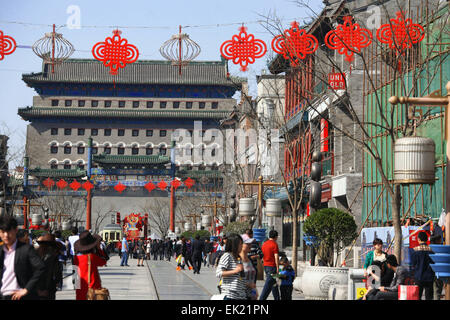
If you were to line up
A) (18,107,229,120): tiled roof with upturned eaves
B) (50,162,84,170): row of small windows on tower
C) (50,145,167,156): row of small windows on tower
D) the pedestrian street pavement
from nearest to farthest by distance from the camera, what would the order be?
the pedestrian street pavement, (18,107,229,120): tiled roof with upturned eaves, (50,162,84,170): row of small windows on tower, (50,145,167,156): row of small windows on tower

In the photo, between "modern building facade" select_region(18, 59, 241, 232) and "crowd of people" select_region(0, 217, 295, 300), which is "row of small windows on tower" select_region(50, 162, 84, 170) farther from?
"crowd of people" select_region(0, 217, 295, 300)

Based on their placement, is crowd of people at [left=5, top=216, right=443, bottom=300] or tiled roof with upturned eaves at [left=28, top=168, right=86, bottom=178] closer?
crowd of people at [left=5, top=216, right=443, bottom=300]

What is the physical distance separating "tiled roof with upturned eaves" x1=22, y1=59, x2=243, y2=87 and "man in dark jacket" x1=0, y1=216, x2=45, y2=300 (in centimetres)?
9904

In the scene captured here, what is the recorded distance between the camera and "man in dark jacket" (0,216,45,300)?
912cm

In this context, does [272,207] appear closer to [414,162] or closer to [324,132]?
[324,132]

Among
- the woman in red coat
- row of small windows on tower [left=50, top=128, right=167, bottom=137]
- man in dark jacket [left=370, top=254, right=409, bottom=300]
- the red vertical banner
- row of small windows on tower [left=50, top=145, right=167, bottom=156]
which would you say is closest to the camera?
the woman in red coat

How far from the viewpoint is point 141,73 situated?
11050 centimetres

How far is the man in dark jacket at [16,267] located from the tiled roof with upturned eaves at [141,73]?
99038 mm

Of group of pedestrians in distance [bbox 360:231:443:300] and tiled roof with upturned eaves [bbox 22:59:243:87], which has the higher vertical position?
tiled roof with upturned eaves [bbox 22:59:243:87]

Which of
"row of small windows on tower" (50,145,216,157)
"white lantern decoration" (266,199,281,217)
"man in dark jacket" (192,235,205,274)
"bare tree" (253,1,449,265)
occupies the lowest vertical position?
"man in dark jacket" (192,235,205,274)

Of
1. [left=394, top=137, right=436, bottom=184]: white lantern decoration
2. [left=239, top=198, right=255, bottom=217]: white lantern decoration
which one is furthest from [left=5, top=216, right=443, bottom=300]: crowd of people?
[left=239, top=198, right=255, bottom=217]: white lantern decoration

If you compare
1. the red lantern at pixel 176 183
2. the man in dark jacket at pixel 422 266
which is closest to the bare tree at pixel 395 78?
the man in dark jacket at pixel 422 266

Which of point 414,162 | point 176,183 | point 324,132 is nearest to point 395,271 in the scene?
point 414,162

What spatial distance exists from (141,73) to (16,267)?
103 meters
